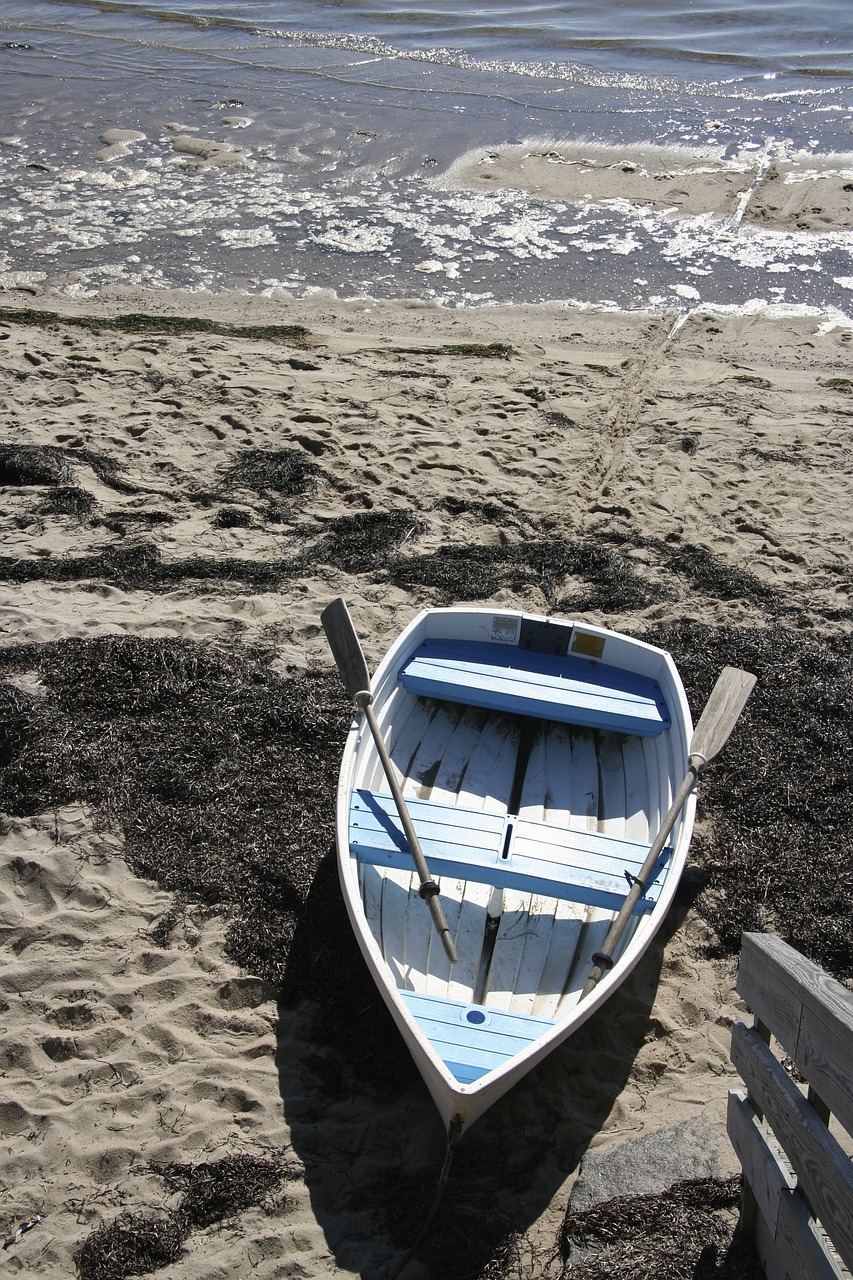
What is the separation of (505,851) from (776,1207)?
1.90 metres

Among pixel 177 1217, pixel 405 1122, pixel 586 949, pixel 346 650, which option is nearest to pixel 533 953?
pixel 586 949

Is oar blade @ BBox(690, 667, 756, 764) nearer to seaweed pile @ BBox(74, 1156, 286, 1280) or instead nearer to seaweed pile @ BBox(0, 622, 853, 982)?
seaweed pile @ BBox(0, 622, 853, 982)

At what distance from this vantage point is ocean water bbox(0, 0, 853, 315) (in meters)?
12.1

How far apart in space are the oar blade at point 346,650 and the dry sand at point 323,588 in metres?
1.06

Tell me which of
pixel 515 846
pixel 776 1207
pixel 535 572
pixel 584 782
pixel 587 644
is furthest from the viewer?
pixel 535 572

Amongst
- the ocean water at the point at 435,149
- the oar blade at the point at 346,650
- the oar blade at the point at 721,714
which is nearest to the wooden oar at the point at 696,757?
the oar blade at the point at 721,714

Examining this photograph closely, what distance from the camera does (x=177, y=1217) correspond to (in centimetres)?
379

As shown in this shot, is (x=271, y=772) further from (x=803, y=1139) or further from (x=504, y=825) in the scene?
(x=803, y=1139)

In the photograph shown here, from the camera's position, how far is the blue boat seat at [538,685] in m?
5.55

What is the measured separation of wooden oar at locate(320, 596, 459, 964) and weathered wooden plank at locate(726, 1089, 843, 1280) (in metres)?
1.32

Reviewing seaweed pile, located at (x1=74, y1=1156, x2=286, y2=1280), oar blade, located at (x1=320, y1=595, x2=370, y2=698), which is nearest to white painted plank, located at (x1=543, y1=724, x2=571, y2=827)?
Answer: oar blade, located at (x1=320, y1=595, x2=370, y2=698)

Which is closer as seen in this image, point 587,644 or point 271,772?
point 271,772

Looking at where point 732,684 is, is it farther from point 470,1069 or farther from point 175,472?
point 175,472

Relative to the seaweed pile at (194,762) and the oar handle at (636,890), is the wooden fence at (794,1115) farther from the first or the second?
the seaweed pile at (194,762)
